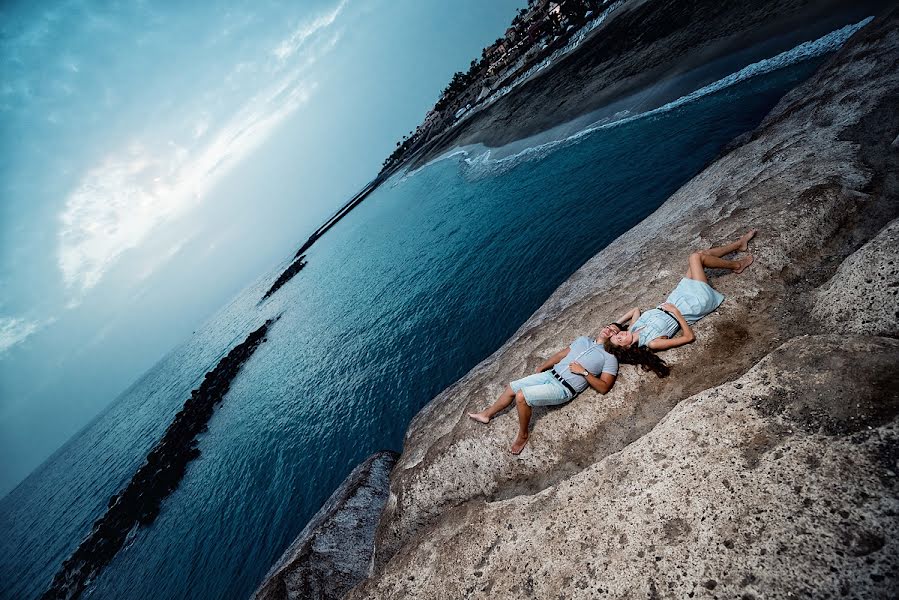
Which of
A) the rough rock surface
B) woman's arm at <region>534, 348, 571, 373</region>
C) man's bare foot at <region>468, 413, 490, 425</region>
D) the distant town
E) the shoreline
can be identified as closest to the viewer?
the rough rock surface

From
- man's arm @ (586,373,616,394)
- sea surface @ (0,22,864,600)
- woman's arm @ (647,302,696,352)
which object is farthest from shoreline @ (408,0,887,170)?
man's arm @ (586,373,616,394)

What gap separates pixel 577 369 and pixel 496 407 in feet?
7.63

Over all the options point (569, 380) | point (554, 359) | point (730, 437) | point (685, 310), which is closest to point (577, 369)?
point (569, 380)

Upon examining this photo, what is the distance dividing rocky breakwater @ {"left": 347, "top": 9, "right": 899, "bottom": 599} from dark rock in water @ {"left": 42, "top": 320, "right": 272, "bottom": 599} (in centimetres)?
3315

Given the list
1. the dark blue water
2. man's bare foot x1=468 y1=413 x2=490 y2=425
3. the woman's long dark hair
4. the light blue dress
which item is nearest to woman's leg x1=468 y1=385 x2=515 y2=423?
man's bare foot x1=468 y1=413 x2=490 y2=425

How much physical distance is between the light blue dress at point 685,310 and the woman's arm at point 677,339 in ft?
0.29

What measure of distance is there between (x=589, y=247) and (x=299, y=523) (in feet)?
69.2

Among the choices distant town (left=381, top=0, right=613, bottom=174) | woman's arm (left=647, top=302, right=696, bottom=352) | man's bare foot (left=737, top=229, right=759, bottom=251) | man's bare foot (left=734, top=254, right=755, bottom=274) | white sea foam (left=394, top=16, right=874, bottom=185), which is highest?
distant town (left=381, top=0, right=613, bottom=174)

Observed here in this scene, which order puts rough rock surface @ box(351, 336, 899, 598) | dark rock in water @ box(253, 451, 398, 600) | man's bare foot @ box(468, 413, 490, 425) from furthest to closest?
dark rock in water @ box(253, 451, 398, 600) < man's bare foot @ box(468, 413, 490, 425) < rough rock surface @ box(351, 336, 899, 598)

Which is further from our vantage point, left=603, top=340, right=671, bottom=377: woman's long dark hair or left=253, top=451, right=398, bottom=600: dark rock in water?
left=253, top=451, right=398, bottom=600: dark rock in water

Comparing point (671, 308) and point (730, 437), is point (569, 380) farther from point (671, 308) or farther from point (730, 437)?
point (730, 437)

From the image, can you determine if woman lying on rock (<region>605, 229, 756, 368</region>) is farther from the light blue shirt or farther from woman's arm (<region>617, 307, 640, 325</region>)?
woman's arm (<region>617, 307, 640, 325</region>)

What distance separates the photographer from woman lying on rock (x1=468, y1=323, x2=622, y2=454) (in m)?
7.15

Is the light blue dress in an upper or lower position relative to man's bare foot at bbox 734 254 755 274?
upper
